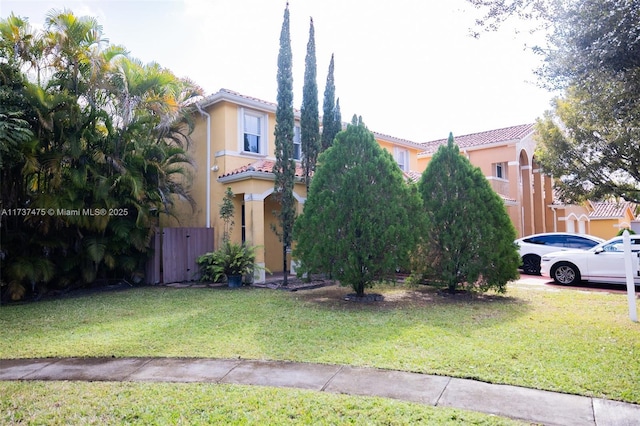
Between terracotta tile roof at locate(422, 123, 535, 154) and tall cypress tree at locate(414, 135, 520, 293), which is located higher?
terracotta tile roof at locate(422, 123, 535, 154)

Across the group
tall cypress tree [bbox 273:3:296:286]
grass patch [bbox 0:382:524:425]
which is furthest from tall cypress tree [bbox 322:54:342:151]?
grass patch [bbox 0:382:524:425]

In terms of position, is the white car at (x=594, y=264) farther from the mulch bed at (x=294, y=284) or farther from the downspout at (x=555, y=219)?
the downspout at (x=555, y=219)

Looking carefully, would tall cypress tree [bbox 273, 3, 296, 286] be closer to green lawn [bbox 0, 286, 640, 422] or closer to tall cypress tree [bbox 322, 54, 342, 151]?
tall cypress tree [bbox 322, 54, 342, 151]

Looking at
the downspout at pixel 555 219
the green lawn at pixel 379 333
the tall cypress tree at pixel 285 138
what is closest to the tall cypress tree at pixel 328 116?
the tall cypress tree at pixel 285 138

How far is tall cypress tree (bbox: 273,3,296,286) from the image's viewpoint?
40.8ft

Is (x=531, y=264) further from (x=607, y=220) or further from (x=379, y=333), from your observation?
(x=607, y=220)

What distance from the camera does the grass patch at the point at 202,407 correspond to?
12.2 ft

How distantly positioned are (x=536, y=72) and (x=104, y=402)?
25.5 feet

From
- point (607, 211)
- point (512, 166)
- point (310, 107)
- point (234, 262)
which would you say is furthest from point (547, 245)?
point (607, 211)

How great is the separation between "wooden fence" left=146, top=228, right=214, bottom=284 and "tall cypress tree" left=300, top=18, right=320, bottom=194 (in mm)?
4599

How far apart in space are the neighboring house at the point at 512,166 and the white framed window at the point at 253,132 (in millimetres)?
10245

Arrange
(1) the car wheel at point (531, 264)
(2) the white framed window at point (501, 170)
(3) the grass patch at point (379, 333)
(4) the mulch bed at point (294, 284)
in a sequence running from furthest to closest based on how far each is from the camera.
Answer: (2) the white framed window at point (501, 170)
(1) the car wheel at point (531, 264)
(4) the mulch bed at point (294, 284)
(3) the grass patch at point (379, 333)

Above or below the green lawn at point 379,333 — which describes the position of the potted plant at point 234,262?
above

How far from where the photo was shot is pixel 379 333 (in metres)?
6.70
